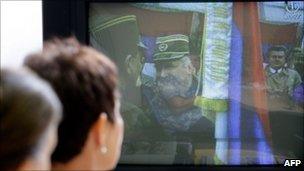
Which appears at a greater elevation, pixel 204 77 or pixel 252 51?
pixel 252 51

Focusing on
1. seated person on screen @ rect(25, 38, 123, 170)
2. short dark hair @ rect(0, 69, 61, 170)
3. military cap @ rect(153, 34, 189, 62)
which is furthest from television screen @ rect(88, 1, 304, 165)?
short dark hair @ rect(0, 69, 61, 170)

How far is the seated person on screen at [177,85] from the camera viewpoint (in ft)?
6.66

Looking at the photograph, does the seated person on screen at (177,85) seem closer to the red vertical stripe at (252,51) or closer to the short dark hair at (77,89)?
the red vertical stripe at (252,51)

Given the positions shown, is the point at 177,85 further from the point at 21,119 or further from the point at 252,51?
the point at 21,119

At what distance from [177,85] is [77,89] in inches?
38.2

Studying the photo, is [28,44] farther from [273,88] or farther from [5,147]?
[5,147]

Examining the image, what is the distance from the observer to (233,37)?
204 centimetres

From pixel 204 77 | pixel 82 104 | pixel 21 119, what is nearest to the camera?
pixel 21 119

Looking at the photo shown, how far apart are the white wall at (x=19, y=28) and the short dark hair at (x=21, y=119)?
1077 millimetres

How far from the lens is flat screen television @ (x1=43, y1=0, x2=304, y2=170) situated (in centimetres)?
203

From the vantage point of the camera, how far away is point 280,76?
2.05m

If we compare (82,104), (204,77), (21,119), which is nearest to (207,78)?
(204,77)

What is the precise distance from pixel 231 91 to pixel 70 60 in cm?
105

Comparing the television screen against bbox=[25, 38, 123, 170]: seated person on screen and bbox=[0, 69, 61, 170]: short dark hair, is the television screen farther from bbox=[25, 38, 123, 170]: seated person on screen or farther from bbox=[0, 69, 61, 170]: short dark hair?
bbox=[0, 69, 61, 170]: short dark hair
